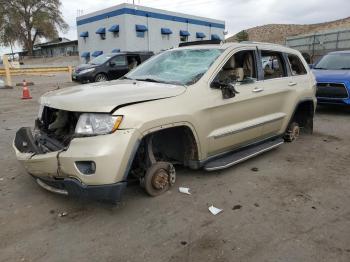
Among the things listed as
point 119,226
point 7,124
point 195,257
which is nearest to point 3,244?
point 119,226

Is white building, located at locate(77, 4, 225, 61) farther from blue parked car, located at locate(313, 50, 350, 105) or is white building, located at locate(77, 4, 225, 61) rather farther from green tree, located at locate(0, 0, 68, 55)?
blue parked car, located at locate(313, 50, 350, 105)

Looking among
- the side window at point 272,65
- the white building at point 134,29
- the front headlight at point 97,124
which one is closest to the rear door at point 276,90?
the side window at point 272,65

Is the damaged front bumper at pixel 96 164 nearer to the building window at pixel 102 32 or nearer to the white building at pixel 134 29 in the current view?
the white building at pixel 134 29

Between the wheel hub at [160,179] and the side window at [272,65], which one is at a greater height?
the side window at [272,65]

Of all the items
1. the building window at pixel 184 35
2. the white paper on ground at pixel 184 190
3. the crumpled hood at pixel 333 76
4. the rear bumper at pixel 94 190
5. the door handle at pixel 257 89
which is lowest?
the white paper on ground at pixel 184 190

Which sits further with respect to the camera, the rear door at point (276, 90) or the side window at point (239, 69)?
the rear door at point (276, 90)

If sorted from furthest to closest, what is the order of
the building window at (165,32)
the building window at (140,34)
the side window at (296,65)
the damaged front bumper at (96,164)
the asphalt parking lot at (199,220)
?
1. the building window at (165,32)
2. the building window at (140,34)
3. the side window at (296,65)
4. the damaged front bumper at (96,164)
5. the asphalt parking lot at (199,220)

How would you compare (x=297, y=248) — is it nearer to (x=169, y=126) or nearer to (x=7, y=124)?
(x=169, y=126)

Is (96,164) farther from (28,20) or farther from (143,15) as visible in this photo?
(28,20)

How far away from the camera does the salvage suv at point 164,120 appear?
3.39 meters

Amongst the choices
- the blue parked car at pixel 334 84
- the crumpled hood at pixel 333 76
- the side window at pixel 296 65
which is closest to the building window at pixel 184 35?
the blue parked car at pixel 334 84

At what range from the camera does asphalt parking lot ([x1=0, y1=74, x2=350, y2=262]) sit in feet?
9.93

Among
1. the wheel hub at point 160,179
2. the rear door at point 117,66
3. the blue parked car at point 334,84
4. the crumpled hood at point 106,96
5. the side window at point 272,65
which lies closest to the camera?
the crumpled hood at point 106,96

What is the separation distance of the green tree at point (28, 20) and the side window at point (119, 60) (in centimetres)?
4239
